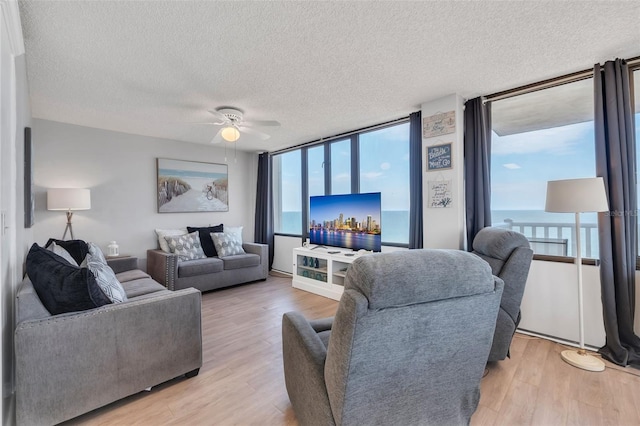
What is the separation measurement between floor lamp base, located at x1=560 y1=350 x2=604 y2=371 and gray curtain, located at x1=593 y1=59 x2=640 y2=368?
19 centimetres

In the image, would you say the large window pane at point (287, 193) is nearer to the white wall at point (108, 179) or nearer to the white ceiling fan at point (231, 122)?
the white wall at point (108, 179)

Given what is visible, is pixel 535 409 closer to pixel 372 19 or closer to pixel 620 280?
pixel 620 280

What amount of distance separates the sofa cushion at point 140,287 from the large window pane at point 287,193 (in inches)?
106

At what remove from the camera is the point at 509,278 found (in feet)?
6.66

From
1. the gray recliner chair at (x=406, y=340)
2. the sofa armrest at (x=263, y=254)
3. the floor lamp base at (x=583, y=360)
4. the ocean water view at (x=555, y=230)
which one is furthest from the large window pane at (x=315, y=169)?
the gray recliner chair at (x=406, y=340)

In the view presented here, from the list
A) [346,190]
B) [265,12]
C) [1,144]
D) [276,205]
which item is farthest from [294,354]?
[276,205]

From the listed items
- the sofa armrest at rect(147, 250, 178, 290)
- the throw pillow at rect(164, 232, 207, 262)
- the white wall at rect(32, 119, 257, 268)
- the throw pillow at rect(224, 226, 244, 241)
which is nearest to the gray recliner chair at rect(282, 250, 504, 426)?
the sofa armrest at rect(147, 250, 178, 290)

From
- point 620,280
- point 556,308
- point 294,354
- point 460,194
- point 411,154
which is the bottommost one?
point 556,308

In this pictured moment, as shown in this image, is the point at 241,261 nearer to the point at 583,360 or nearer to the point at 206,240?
the point at 206,240

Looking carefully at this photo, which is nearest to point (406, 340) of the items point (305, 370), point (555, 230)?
point (305, 370)

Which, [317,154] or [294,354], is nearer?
[294,354]

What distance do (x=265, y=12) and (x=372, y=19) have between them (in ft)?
2.15

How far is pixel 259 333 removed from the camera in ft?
9.04

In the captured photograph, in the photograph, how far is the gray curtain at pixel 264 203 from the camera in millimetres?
5508
